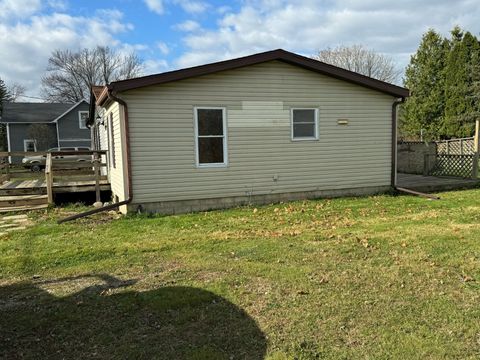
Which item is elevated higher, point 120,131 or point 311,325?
point 120,131

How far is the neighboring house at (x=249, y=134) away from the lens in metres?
8.56

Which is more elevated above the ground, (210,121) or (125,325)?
(210,121)

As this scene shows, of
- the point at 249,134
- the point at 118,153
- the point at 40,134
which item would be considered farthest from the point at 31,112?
the point at 249,134

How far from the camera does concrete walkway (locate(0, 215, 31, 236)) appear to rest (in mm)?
7608

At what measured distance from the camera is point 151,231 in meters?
7.13

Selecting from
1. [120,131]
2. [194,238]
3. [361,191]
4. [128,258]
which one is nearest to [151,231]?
[194,238]

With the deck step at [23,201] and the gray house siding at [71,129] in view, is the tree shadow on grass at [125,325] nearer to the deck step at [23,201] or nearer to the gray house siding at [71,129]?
the deck step at [23,201]

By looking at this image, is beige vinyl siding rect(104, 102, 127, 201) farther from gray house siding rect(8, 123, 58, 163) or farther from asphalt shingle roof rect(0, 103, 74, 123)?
asphalt shingle roof rect(0, 103, 74, 123)

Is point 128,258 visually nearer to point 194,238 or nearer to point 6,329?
point 194,238

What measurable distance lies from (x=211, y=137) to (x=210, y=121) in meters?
0.36

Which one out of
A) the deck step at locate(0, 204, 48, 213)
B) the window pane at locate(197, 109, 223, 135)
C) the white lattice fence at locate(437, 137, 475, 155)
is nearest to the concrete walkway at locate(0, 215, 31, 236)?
the deck step at locate(0, 204, 48, 213)

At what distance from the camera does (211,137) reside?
29.9 ft

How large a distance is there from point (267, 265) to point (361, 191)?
250 inches

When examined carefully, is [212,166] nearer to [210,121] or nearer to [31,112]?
[210,121]
